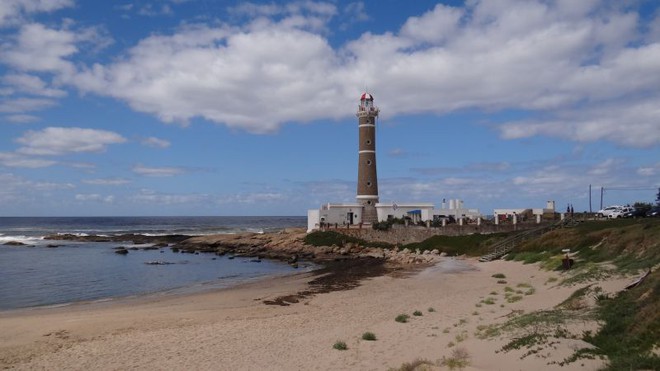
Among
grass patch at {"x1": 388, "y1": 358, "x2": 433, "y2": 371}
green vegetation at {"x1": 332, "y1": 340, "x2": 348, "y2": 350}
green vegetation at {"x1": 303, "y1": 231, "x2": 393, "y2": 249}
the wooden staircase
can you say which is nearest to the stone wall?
green vegetation at {"x1": 303, "y1": 231, "x2": 393, "y2": 249}

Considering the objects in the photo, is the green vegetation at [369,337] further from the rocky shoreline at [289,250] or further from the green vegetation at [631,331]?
the rocky shoreline at [289,250]

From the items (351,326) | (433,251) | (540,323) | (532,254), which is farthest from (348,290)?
(433,251)

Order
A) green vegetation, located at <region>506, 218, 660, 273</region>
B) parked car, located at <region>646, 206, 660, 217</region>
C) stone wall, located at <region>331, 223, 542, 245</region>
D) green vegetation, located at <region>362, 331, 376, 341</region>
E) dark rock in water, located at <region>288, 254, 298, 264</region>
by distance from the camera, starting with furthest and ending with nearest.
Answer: dark rock in water, located at <region>288, 254, 298, 264</region> → stone wall, located at <region>331, 223, 542, 245</region> → parked car, located at <region>646, 206, 660, 217</region> → green vegetation, located at <region>506, 218, 660, 273</region> → green vegetation, located at <region>362, 331, 376, 341</region>

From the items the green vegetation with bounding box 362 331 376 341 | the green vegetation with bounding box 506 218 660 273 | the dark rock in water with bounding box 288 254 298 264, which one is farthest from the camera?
the dark rock in water with bounding box 288 254 298 264

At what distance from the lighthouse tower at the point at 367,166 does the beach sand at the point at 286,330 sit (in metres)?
33.3

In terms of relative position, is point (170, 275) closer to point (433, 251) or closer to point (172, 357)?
point (433, 251)

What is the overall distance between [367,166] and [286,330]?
4362cm

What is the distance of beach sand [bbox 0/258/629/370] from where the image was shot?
40.2 ft

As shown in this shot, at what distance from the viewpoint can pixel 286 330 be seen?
54.5 feet

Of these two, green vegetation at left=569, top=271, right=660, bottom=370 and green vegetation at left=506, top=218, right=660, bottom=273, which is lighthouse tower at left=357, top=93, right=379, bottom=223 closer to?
green vegetation at left=506, top=218, right=660, bottom=273

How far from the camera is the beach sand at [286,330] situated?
1225 centimetres

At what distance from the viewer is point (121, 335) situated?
655 inches

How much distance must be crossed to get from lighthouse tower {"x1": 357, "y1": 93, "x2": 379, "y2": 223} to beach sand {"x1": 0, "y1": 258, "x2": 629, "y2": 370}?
33.3 m

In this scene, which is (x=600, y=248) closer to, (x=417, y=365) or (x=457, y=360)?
(x=457, y=360)
